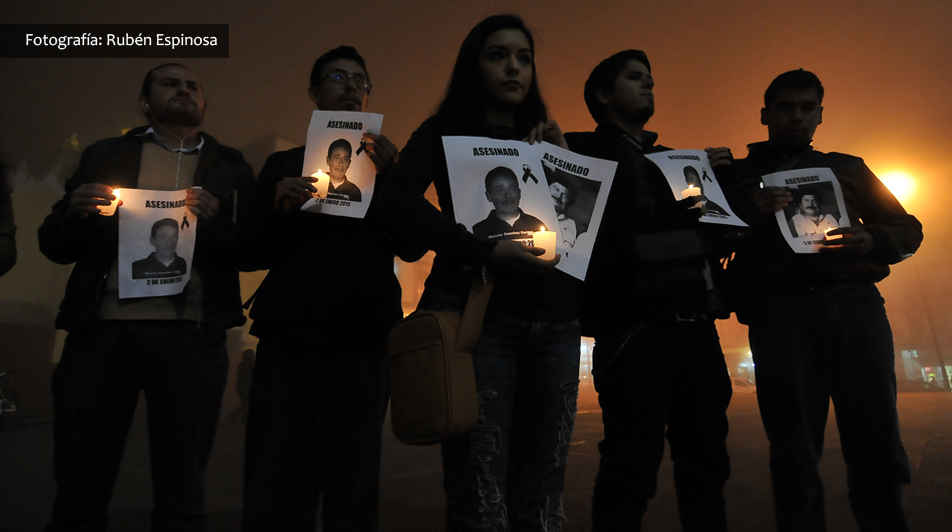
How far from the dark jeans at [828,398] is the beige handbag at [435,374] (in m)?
1.41

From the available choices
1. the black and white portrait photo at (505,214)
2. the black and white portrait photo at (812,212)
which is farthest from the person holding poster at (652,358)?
the black and white portrait photo at (812,212)

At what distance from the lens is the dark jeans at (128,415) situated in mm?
1552

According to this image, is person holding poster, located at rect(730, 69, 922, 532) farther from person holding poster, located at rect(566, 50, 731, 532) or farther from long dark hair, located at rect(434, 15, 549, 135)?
long dark hair, located at rect(434, 15, 549, 135)

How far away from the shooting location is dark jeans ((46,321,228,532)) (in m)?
1.55

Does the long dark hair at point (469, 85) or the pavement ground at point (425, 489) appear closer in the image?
the long dark hair at point (469, 85)

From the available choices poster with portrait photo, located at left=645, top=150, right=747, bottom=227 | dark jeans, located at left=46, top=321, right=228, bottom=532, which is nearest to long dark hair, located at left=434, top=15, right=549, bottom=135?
poster with portrait photo, located at left=645, top=150, right=747, bottom=227

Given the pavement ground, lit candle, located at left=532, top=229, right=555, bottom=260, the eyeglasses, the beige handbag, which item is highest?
the eyeglasses

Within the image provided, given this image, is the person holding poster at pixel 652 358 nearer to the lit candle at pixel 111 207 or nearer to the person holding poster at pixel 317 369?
the person holding poster at pixel 317 369

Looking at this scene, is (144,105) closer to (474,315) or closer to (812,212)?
(474,315)

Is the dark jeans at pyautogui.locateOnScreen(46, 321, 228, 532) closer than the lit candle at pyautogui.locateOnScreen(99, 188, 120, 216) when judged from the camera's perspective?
Yes

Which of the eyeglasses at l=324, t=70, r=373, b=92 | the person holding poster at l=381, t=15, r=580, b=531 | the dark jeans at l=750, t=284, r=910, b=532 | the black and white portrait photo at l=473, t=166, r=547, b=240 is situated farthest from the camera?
the eyeglasses at l=324, t=70, r=373, b=92

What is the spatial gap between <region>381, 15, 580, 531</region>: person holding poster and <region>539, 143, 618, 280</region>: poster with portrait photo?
8 centimetres

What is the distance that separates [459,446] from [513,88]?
992mm

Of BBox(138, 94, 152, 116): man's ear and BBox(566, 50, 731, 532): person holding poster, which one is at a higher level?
BBox(138, 94, 152, 116): man's ear
